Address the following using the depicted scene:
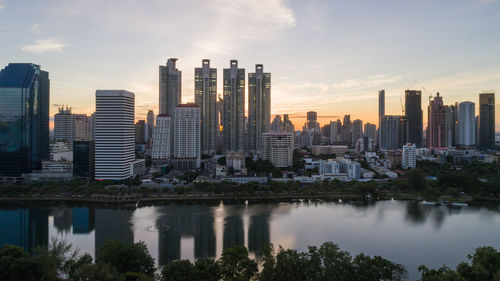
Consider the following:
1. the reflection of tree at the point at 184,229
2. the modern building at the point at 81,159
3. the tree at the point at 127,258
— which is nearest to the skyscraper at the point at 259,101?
the modern building at the point at 81,159

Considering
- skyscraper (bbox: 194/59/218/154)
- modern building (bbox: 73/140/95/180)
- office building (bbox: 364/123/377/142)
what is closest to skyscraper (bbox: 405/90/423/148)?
office building (bbox: 364/123/377/142)

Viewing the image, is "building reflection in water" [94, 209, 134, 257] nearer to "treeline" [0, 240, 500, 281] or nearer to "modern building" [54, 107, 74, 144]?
"treeline" [0, 240, 500, 281]

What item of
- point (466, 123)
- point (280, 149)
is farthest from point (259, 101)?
point (466, 123)

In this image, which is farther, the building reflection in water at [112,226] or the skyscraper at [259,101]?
the skyscraper at [259,101]

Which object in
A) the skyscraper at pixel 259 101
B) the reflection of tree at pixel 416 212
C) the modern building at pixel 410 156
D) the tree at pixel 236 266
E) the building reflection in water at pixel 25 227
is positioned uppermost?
the skyscraper at pixel 259 101

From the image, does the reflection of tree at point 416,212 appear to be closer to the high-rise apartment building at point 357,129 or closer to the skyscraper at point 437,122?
the skyscraper at point 437,122

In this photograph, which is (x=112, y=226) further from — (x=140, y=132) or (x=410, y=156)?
(x=140, y=132)
